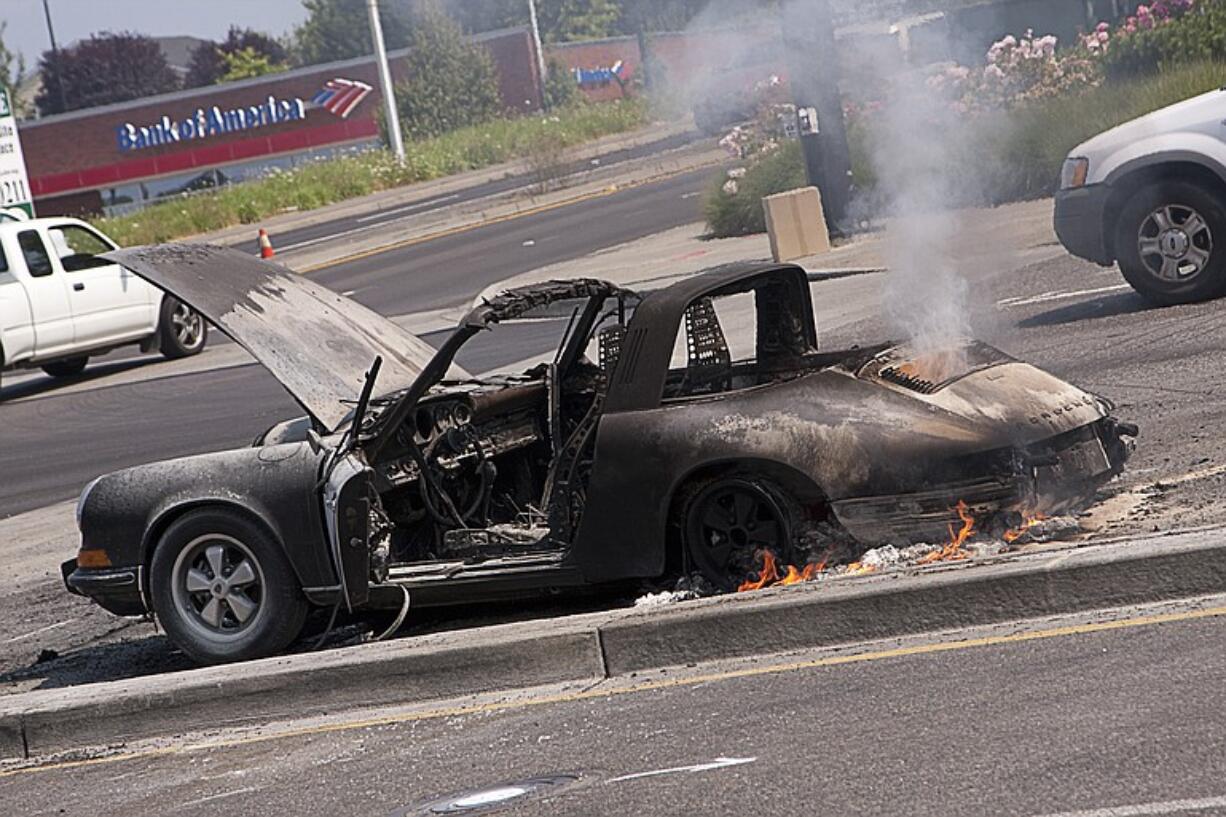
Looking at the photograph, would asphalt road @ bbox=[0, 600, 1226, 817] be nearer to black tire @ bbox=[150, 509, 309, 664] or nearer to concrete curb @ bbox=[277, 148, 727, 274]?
black tire @ bbox=[150, 509, 309, 664]

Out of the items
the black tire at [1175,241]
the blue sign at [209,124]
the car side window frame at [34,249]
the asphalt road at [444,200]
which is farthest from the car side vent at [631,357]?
the blue sign at [209,124]

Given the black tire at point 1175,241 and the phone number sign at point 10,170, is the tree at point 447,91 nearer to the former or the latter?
the phone number sign at point 10,170

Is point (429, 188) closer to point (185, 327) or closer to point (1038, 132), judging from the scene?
point (185, 327)

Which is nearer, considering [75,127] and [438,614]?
[438,614]

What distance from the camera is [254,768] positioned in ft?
20.8

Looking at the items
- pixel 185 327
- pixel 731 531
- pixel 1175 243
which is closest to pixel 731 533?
pixel 731 531

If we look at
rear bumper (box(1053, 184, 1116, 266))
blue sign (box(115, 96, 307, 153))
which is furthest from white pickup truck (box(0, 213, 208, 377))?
blue sign (box(115, 96, 307, 153))

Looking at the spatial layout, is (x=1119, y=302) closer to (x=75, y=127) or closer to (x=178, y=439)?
(x=178, y=439)

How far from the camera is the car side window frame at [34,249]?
2025 cm

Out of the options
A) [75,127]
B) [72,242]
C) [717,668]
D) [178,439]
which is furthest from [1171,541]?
[75,127]

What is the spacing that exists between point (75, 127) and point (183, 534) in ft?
223

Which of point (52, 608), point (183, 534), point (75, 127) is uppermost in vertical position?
point (75, 127)

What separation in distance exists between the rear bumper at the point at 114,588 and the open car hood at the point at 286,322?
1026mm

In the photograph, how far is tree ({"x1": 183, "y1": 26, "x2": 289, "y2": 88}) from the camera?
88.4m
